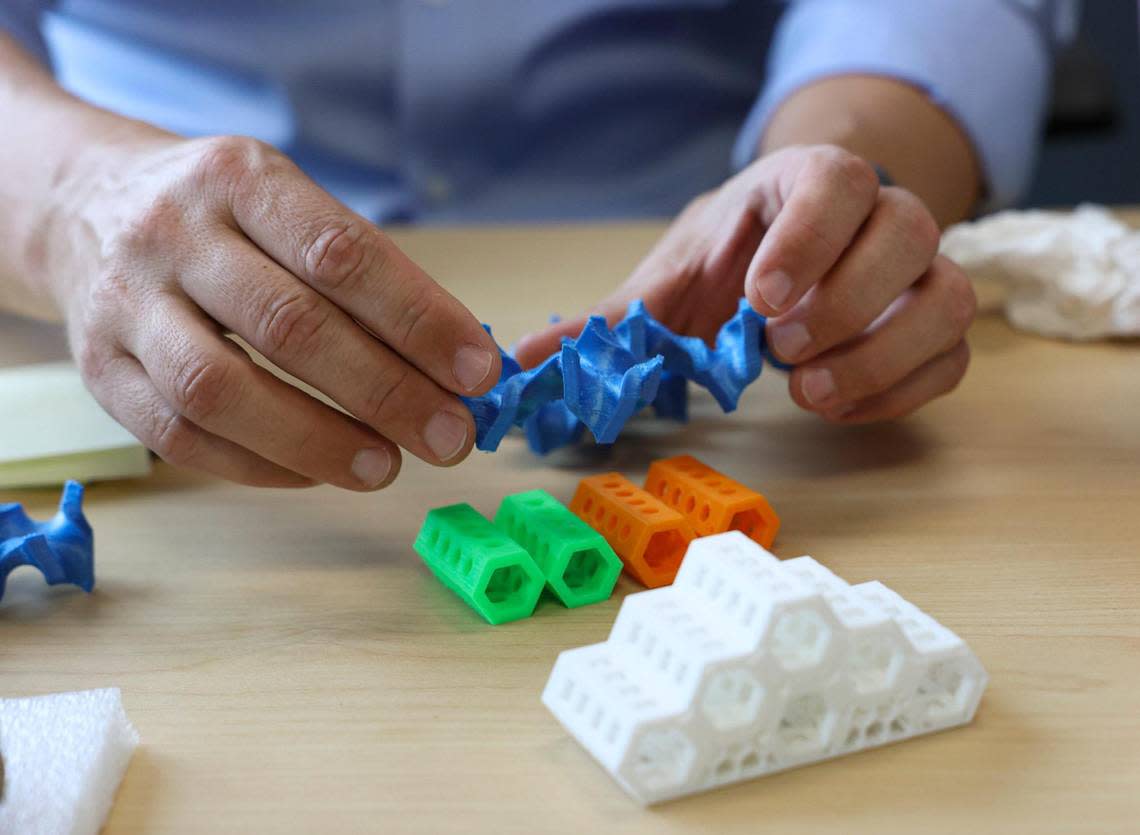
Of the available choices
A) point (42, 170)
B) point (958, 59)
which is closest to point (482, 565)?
point (42, 170)

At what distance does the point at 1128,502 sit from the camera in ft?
2.30

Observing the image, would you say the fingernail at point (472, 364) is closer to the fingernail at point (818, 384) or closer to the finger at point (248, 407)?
the finger at point (248, 407)

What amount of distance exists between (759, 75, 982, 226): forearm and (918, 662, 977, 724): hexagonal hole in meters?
0.61

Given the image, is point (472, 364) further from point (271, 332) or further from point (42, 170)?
point (42, 170)

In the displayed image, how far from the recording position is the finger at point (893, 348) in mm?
749

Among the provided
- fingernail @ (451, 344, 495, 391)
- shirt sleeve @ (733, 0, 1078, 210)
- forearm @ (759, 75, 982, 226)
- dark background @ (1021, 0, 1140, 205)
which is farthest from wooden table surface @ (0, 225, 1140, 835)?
dark background @ (1021, 0, 1140, 205)

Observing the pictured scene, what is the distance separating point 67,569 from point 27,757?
178 mm

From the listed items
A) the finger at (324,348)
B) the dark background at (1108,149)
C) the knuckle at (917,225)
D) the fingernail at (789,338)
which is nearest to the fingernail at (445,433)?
the finger at (324,348)

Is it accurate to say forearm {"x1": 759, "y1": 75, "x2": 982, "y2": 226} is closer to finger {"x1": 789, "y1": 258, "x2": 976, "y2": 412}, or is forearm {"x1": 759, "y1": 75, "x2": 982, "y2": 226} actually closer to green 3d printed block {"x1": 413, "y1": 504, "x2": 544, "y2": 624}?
finger {"x1": 789, "y1": 258, "x2": 976, "y2": 412}

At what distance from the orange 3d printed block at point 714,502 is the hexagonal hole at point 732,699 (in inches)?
7.5

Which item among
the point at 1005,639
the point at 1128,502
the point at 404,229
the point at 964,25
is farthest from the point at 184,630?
the point at 964,25

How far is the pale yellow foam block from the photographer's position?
0.75 meters

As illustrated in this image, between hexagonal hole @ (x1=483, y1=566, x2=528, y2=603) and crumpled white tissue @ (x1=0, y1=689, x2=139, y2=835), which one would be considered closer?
crumpled white tissue @ (x1=0, y1=689, x2=139, y2=835)

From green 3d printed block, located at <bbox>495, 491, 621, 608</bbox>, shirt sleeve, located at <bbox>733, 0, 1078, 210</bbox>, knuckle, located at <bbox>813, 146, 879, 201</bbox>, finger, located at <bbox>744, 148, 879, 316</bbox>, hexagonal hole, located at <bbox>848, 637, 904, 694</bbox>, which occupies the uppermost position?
shirt sleeve, located at <bbox>733, 0, 1078, 210</bbox>
